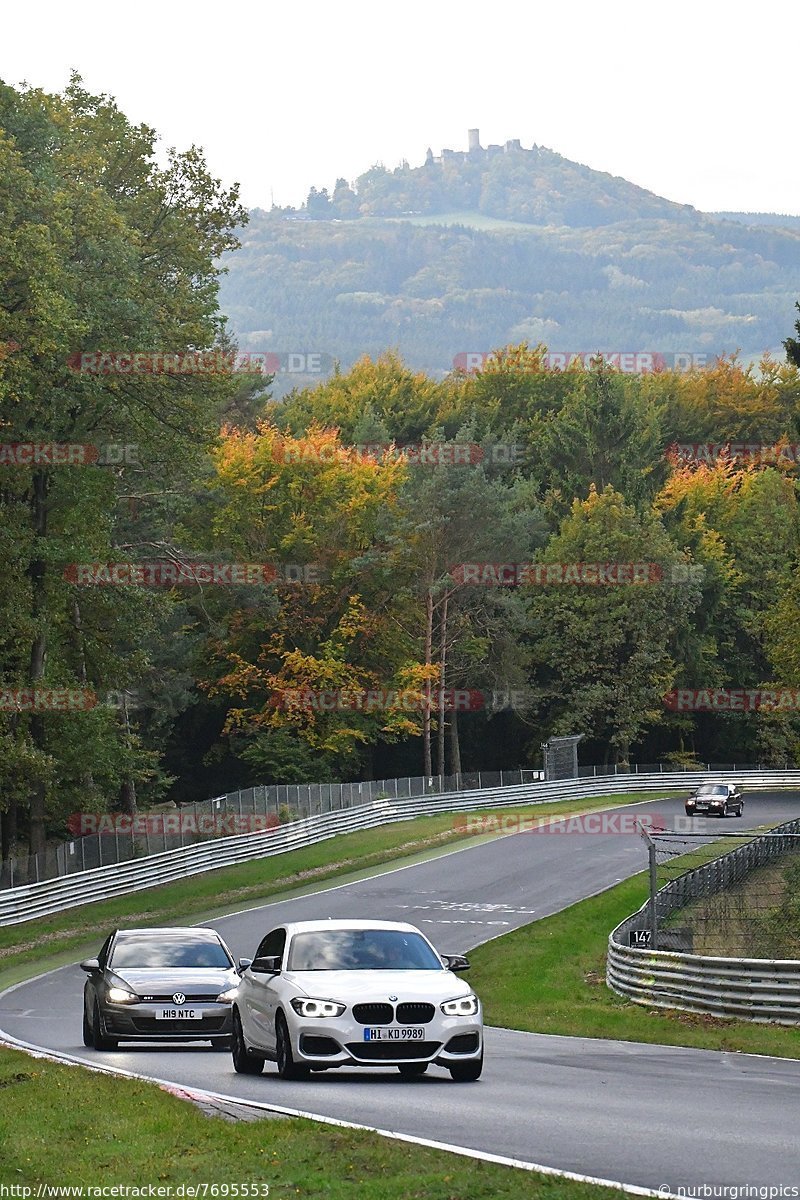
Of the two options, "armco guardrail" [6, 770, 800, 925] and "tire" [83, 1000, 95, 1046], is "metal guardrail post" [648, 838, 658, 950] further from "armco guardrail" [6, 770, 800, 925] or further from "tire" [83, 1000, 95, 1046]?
"armco guardrail" [6, 770, 800, 925]

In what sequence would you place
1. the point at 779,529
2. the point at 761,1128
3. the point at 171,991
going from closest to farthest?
1. the point at 761,1128
2. the point at 171,991
3. the point at 779,529

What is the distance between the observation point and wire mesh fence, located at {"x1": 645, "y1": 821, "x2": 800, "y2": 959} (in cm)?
2664

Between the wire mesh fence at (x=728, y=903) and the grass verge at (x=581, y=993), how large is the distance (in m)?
1.57

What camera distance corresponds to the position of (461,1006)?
15.4m

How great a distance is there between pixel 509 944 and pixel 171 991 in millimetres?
16624

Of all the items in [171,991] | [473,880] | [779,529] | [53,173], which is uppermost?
[53,173]

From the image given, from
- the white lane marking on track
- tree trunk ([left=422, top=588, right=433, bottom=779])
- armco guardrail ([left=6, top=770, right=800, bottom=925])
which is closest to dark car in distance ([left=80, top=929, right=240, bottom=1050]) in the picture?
the white lane marking on track

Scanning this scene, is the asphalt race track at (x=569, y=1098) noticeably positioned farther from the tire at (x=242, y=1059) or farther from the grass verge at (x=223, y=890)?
the grass verge at (x=223, y=890)

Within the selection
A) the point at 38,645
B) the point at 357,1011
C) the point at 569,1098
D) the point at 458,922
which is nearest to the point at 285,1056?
the point at 357,1011

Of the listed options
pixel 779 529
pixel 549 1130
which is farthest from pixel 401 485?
pixel 549 1130

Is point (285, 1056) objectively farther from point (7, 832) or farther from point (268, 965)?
point (7, 832)

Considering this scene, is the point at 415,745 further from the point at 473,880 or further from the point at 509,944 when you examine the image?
the point at 509,944

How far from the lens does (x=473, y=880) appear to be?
47625 mm

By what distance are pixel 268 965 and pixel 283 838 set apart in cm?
4006
